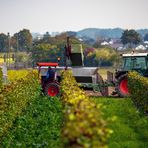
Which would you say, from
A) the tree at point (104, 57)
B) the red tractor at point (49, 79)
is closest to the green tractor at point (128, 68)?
the red tractor at point (49, 79)

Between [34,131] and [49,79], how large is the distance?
42.1 ft

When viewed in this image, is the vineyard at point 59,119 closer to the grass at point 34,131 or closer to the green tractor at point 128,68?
the grass at point 34,131

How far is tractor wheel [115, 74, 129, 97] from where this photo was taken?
91.8ft

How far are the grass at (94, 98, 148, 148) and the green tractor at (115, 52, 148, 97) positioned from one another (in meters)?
3.22

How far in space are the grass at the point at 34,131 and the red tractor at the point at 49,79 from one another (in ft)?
21.1

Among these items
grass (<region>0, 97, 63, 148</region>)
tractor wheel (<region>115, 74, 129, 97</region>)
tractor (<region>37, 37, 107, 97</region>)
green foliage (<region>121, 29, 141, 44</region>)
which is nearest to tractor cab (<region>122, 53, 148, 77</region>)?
tractor wheel (<region>115, 74, 129, 97</region>)

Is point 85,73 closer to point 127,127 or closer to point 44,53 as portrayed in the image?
point 127,127

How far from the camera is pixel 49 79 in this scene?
28.5 m

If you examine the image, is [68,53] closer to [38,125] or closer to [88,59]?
[38,125]

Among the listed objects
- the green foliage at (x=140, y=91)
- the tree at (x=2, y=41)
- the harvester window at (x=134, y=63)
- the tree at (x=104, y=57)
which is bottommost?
the tree at (x=104, y=57)

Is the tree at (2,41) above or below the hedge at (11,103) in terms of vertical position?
above

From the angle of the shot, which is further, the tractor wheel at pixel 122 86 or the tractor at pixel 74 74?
the tractor wheel at pixel 122 86

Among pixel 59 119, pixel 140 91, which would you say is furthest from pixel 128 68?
pixel 59 119

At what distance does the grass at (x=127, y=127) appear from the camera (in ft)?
47.9
